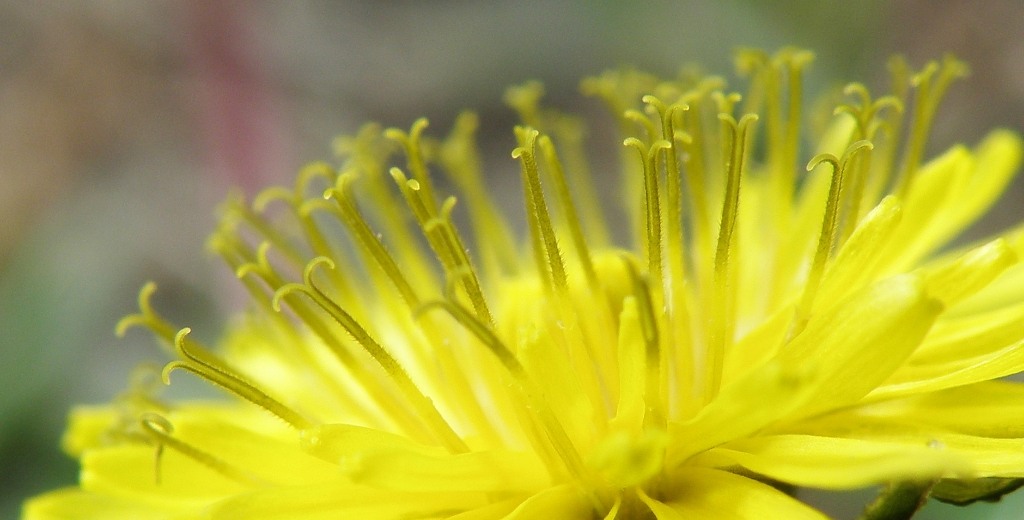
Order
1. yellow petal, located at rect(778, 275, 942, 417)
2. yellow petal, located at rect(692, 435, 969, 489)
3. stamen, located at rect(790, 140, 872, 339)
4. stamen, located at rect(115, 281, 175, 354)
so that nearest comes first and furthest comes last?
yellow petal, located at rect(692, 435, 969, 489)
yellow petal, located at rect(778, 275, 942, 417)
stamen, located at rect(790, 140, 872, 339)
stamen, located at rect(115, 281, 175, 354)

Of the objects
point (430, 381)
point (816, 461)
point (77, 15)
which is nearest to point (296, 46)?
point (77, 15)

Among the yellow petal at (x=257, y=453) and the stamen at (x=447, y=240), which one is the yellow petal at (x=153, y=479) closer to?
the yellow petal at (x=257, y=453)

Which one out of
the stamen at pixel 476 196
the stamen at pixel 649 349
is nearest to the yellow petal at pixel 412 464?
the stamen at pixel 649 349

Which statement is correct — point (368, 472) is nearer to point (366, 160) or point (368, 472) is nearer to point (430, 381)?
point (430, 381)

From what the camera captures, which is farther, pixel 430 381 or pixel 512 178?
pixel 512 178

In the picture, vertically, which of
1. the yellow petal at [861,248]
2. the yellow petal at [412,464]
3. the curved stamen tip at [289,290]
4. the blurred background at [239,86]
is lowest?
the yellow petal at [412,464]

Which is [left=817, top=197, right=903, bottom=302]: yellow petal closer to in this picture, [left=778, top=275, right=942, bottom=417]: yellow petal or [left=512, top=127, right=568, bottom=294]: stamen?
[left=778, top=275, right=942, bottom=417]: yellow petal

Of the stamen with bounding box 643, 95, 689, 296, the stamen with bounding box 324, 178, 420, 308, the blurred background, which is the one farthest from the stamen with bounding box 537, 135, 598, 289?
the blurred background
